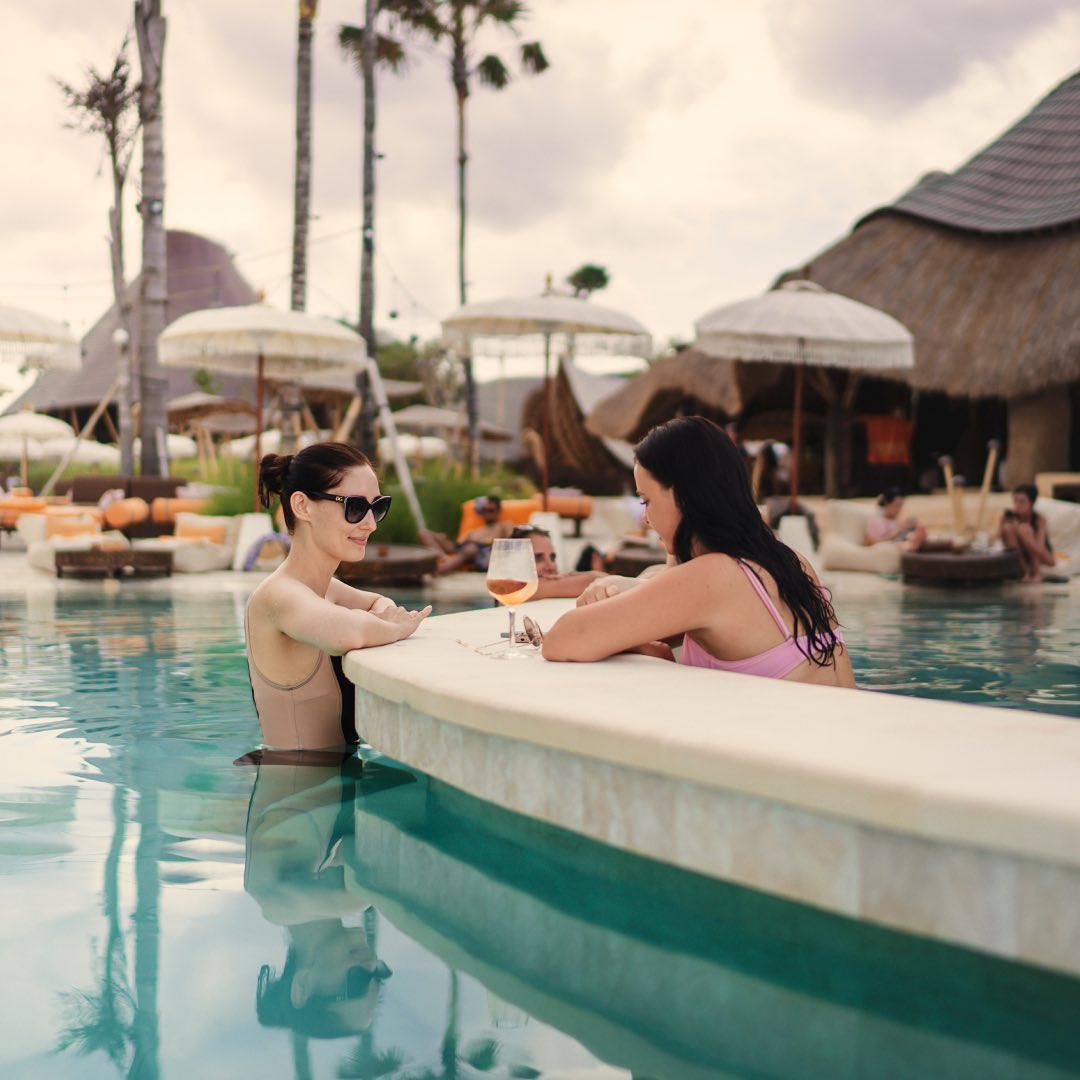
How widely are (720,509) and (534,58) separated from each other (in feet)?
83.9

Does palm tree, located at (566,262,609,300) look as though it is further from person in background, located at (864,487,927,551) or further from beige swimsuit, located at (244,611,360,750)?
beige swimsuit, located at (244,611,360,750)

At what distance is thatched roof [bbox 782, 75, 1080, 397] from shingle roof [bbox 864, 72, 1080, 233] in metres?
0.03

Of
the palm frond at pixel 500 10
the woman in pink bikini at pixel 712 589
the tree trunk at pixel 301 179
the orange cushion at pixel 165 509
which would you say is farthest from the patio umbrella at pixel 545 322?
the palm frond at pixel 500 10

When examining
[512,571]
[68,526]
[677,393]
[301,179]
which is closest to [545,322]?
[301,179]

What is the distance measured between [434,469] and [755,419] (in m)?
8.61

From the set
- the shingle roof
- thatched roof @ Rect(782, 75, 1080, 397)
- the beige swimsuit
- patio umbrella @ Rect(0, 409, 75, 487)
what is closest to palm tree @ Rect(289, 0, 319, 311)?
thatched roof @ Rect(782, 75, 1080, 397)

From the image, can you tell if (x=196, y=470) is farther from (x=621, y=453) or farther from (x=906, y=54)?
(x=906, y=54)

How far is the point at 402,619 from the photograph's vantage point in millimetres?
3646

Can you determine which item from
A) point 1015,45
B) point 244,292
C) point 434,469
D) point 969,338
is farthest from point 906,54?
point 244,292

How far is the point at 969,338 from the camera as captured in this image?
1694cm

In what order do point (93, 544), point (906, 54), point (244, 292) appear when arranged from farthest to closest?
point (244, 292)
point (906, 54)
point (93, 544)

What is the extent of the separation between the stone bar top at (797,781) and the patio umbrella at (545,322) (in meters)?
9.62

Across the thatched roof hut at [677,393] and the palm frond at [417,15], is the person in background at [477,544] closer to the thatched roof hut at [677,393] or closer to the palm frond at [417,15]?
the thatched roof hut at [677,393]

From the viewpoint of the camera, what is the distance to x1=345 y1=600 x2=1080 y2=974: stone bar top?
68.5 inches
